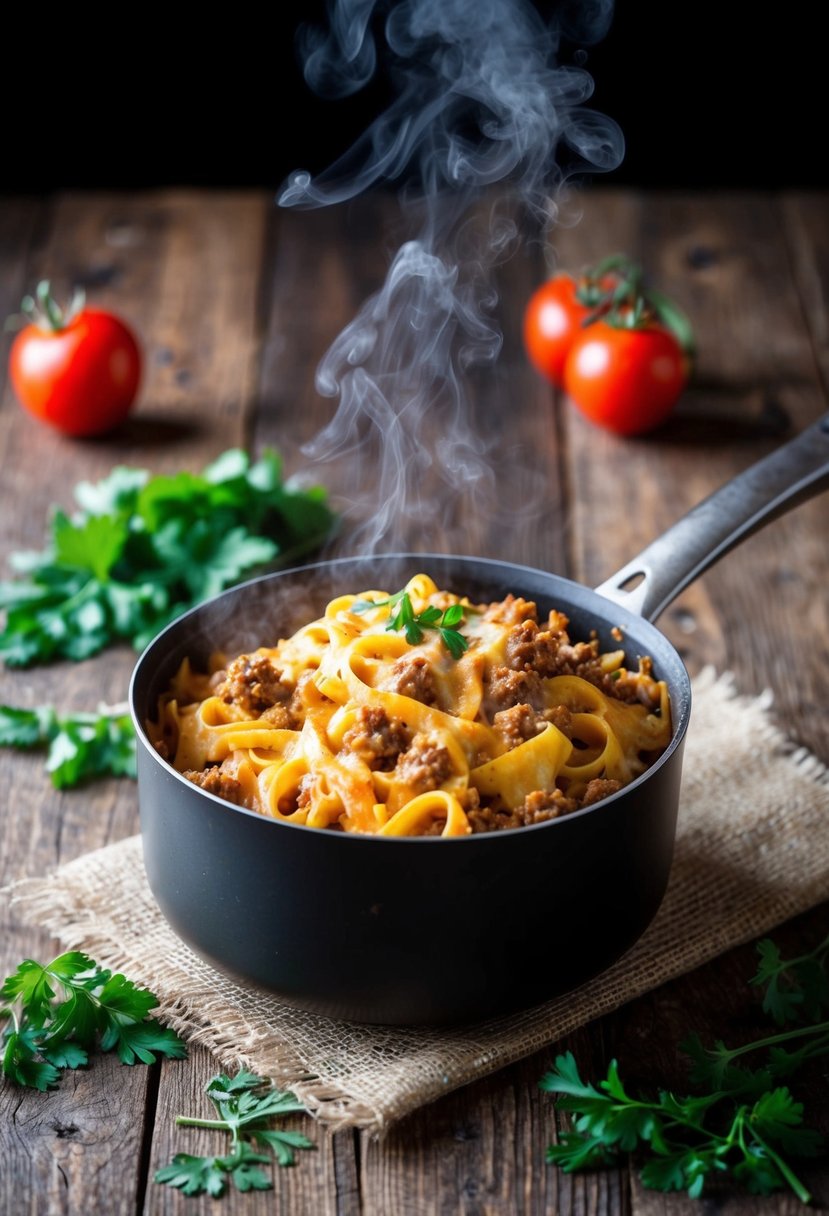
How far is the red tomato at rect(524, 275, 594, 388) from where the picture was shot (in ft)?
16.1

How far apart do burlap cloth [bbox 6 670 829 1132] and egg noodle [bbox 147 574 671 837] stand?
326mm

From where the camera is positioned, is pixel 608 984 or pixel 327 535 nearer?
pixel 608 984

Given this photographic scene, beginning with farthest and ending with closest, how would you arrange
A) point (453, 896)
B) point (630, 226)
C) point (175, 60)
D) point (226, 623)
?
point (175, 60) → point (630, 226) → point (226, 623) → point (453, 896)

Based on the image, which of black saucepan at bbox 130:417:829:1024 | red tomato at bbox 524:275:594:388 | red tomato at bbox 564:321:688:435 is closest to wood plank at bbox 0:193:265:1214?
black saucepan at bbox 130:417:829:1024

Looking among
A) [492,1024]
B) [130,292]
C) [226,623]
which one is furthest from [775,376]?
[492,1024]

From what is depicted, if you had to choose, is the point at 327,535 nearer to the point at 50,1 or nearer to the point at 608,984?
the point at 608,984

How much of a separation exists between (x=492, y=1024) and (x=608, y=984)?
256 millimetres

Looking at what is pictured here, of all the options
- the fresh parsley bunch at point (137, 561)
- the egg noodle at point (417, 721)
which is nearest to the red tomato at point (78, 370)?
the fresh parsley bunch at point (137, 561)

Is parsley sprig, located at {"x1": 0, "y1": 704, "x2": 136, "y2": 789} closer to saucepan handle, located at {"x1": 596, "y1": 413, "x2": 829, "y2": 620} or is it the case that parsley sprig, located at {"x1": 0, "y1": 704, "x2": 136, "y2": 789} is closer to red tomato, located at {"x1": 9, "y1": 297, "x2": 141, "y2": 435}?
saucepan handle, located at {"x1": 596, "y1": 413, "x2": 829, "y2": 620}

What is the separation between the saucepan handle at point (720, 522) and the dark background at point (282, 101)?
420 centimetres

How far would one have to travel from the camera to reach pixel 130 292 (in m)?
5.62

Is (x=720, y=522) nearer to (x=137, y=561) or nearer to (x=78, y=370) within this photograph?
(x=137, y=561)

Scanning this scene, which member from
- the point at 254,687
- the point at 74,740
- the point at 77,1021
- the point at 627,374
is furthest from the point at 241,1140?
the point at 627,374

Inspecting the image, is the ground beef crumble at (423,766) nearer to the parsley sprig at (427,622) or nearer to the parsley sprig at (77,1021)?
the parsley sprig at (427,622)
